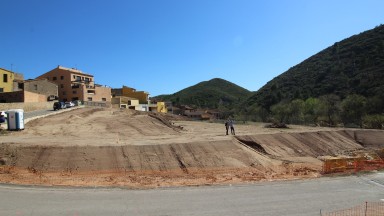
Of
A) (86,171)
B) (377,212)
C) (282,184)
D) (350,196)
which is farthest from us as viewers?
(86,171)

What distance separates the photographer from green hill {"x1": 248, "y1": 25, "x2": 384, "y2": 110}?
83.6 m

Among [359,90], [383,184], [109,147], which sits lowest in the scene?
[383,184]

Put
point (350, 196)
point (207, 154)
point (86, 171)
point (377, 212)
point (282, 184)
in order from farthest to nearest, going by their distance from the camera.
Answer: point (207, 154) < point (86, 171) < point (282, 184) < point (350, 196) < point (377, 212)

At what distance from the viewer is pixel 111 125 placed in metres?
42.1

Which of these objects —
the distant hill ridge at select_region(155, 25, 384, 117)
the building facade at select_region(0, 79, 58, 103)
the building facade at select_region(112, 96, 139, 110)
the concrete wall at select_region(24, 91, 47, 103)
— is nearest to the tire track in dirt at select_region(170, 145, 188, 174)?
the building facade at select_region(0, 79, 58, 103)

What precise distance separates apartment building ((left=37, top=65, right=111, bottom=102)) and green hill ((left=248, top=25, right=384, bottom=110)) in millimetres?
46203

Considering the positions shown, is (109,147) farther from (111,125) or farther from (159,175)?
(111,125)

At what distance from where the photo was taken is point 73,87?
76.6 metres

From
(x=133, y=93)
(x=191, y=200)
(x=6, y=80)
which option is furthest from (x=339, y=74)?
(x=191, y=200)

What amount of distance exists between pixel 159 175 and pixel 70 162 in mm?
5595

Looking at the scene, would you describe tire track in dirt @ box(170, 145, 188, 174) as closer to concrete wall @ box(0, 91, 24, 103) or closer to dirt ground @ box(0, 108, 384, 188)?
dirt ground @ box(0, 108, 384, 188)

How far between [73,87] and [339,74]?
212ft

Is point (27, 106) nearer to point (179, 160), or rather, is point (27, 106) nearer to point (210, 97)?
point (179, 160)

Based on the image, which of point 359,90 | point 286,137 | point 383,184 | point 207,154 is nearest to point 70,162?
point 207,154
